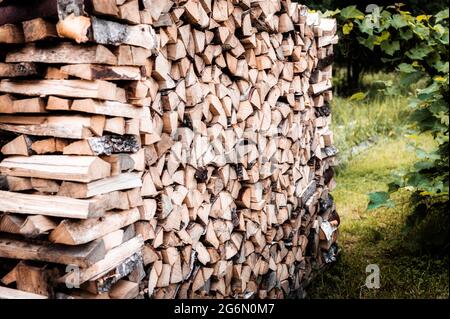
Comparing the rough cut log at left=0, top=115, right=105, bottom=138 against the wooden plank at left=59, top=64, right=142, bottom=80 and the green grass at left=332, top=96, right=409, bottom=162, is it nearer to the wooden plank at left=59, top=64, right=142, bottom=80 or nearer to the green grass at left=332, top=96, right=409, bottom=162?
the wooden plank at left=59, top=64, right=142, bottom=80

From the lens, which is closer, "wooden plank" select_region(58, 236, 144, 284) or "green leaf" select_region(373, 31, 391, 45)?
"wooden plank" select_region(58, 236, 144, 284)

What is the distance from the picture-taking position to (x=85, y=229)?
5.96ft

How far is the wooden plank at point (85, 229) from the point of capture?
1.78 meters

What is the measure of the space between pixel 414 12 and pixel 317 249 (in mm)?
7575

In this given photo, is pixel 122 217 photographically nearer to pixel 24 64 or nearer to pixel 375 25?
pixel 24 64

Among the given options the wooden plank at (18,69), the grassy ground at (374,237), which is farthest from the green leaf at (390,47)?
the wooden plank at (18,69)

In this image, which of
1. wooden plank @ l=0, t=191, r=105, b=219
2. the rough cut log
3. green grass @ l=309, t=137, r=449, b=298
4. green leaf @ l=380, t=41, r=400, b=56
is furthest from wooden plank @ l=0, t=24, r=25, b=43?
green grass @ l=309, t=137, r=449, b=298

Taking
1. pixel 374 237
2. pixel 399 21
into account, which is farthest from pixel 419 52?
pixel 374 237

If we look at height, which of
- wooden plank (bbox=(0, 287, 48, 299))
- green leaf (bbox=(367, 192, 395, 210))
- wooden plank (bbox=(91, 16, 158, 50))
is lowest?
green leaf (bbox=(367, 192, 395, 210))

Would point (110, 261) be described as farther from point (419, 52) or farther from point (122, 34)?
point (419, 52)

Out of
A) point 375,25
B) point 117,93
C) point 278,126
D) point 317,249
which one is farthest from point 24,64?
point 317,249

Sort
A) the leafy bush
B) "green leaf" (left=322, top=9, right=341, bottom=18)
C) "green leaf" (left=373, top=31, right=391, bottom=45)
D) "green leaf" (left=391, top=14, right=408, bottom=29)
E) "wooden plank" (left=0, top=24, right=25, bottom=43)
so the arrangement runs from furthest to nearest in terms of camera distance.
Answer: "green leaf" (left=322, top=9, right=341, bottom=18) → "green leaf" (left=373, top=31, right=391, bottom=45) → "green leaf" (left=391, top=14, right=408, bottom=29) → the leafy bush → "wooden plank" (left=0, top=24, right=25, bottom=43)

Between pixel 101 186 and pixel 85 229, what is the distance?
0.56 feet

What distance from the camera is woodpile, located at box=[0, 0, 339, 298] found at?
1.83 m
